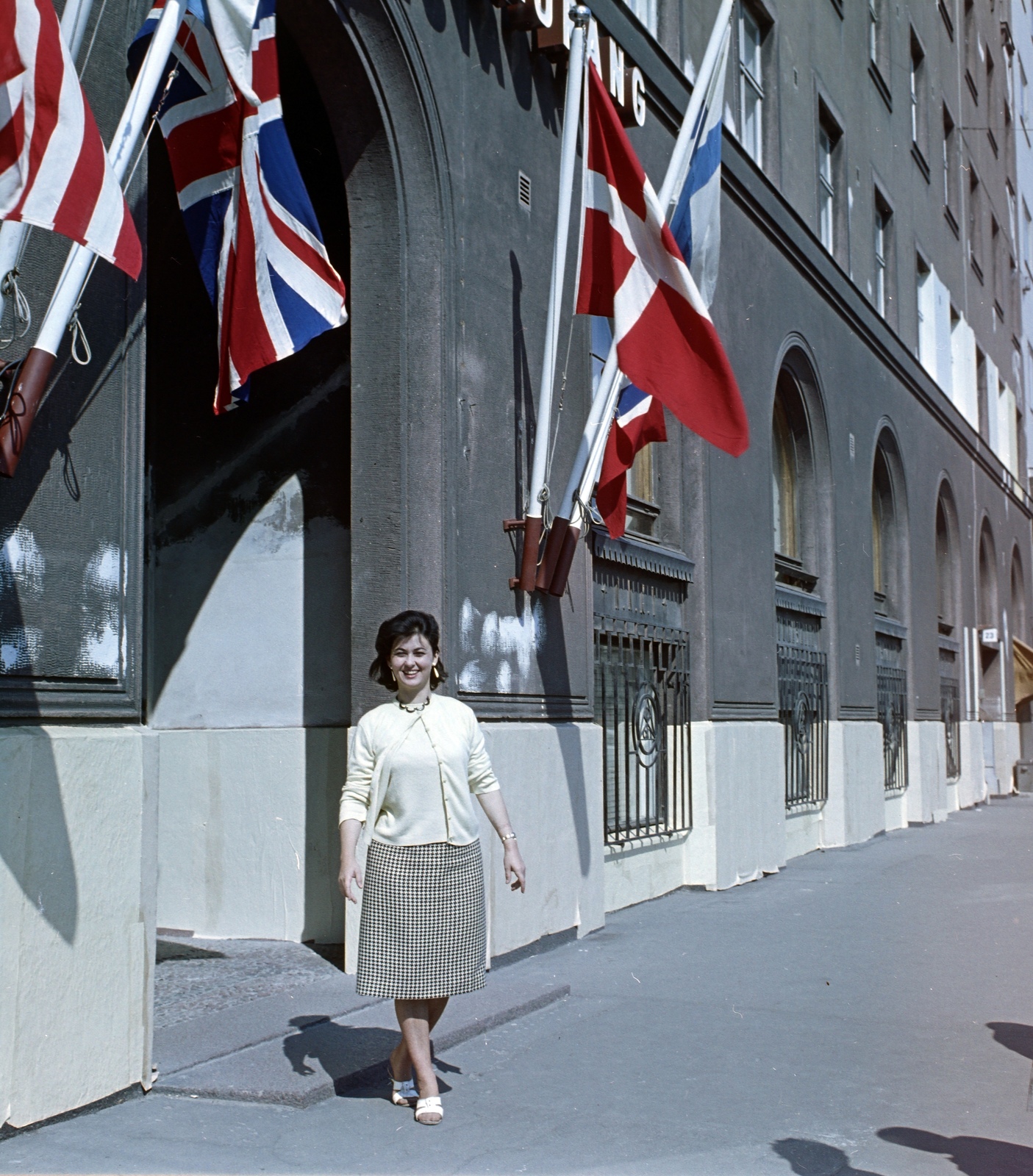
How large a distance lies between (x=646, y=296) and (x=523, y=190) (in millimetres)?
1442

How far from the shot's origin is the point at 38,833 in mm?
4793

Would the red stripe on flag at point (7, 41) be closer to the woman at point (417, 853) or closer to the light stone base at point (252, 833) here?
A: the woman at point (417, 853)

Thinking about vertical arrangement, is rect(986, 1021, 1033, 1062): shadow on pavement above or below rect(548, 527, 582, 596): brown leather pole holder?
below

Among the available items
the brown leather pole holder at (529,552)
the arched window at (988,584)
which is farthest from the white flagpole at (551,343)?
the arched window at (988,584)

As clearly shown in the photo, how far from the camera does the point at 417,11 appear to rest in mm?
7855

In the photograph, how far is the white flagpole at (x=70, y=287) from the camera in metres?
4.87

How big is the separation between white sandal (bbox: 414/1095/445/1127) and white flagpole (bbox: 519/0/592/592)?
3989 millimetres

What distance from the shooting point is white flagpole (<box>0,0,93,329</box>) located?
4.84 m

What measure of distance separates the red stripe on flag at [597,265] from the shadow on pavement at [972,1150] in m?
5.11

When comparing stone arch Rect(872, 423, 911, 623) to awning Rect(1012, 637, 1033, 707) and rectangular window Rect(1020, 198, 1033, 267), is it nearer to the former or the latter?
awning Rect(1012, 637, 1033, 707)

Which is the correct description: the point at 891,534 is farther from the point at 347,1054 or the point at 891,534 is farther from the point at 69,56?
the point at 69,56

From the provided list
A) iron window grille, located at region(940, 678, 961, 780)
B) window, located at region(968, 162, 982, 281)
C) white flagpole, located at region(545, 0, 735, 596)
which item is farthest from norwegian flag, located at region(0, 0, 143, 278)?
window, located at region(968, 162, 982, 281)

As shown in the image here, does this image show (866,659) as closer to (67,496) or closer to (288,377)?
(288,377)

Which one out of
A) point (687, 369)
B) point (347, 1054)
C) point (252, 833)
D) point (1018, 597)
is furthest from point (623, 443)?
point (1018, 597)
